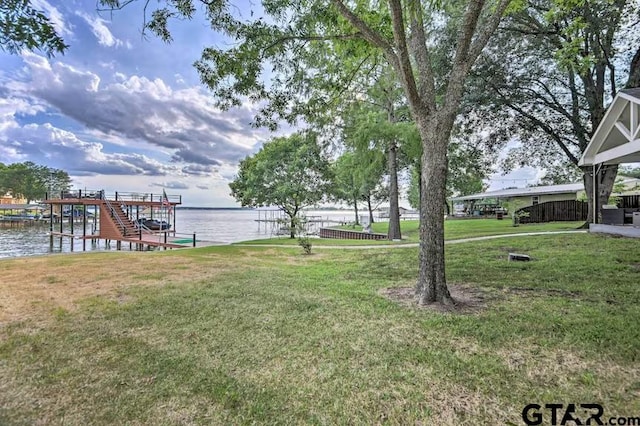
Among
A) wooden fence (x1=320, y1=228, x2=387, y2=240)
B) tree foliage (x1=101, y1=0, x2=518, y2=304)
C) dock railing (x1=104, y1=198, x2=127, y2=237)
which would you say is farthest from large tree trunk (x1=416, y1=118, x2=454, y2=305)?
dock railing (x1=104, y1=198, x2=127, y2=237)

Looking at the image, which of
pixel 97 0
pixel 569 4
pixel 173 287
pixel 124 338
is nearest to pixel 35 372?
pixel 124 338

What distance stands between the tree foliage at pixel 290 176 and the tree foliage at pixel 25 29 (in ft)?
55.3

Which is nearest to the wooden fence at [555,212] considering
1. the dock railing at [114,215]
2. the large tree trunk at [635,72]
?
the large tree trunk at [635,72]

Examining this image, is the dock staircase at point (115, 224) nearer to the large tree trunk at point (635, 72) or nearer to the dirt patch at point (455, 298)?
Answer: the dirt patch at point (455, 298)

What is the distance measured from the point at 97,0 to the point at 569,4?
31.3ft

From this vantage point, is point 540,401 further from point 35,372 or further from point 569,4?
point 569,4

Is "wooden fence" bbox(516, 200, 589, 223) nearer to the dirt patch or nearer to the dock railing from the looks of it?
the dirt patch

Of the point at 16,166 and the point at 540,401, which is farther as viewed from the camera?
the point at 16,166

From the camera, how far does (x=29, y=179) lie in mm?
54281

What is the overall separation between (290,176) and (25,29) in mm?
18272

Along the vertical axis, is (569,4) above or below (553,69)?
below

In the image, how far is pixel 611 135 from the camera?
36.1 ft

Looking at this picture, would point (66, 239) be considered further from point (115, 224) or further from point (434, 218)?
point (434, 218)

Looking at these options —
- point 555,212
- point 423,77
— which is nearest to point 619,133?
point 423,77
